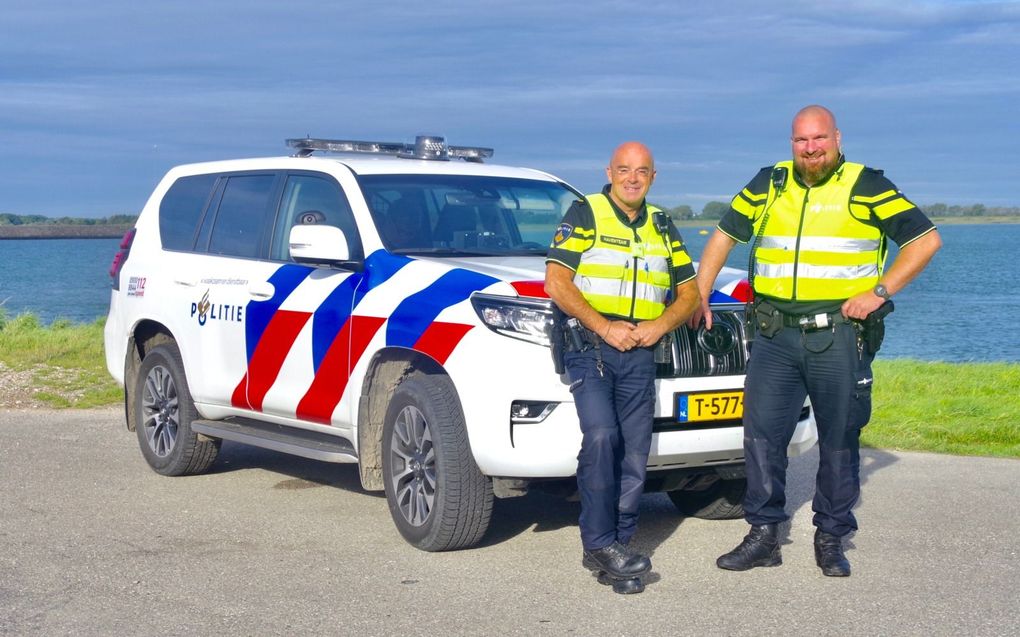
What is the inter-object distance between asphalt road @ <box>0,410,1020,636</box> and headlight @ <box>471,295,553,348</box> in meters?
1.06

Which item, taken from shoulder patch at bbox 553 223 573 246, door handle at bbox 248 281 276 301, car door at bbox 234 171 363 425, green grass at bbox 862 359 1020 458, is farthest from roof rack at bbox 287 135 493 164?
green grass at bbox 862 359 1020 458

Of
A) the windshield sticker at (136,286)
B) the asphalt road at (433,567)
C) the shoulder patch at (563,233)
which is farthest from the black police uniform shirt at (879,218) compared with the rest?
the windshield sticker at (136,286)

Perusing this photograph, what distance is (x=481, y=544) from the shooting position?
6527 millimetres

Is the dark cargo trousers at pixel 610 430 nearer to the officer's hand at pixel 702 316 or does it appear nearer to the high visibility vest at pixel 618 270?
the high visibility vest at pixel 618 270

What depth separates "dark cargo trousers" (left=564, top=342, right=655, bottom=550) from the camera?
18.5 ft

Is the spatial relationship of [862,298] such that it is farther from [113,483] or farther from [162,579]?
[113,483]

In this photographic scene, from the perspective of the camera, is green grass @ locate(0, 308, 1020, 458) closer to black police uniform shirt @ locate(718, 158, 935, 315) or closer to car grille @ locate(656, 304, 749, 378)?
car grille @ locate(656, 304, 749, 378)

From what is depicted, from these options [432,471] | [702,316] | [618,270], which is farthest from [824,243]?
[432,471]

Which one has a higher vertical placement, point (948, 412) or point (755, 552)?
point (755, 552)

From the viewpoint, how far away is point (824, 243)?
574cm

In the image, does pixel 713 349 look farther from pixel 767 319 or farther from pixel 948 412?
pixel 948 412

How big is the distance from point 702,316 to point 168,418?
3.93 m

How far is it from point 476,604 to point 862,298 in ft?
6.72

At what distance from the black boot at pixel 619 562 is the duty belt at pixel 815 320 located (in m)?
1.20
